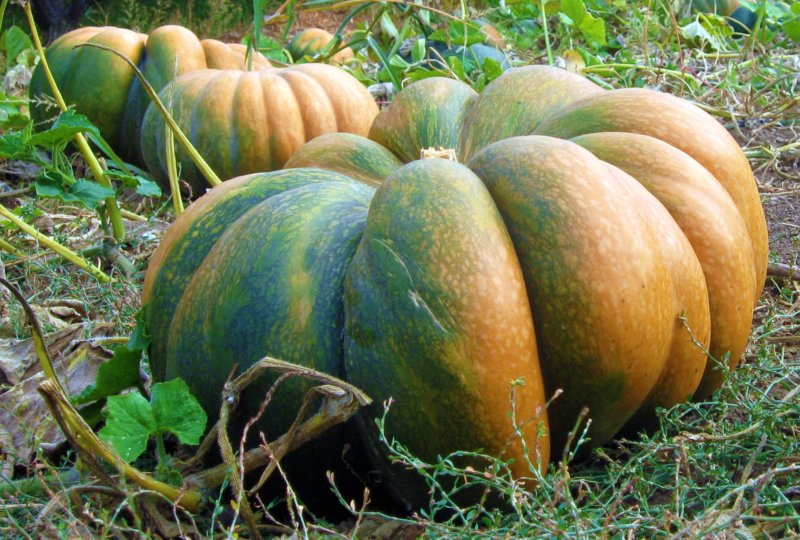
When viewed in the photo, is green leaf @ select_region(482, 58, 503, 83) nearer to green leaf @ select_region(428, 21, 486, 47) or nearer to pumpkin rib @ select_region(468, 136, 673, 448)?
green leaf @ select_region(428, 21, 486, 47)

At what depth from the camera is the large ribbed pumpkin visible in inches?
61.7

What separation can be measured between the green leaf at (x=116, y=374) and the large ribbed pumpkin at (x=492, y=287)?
58 mm

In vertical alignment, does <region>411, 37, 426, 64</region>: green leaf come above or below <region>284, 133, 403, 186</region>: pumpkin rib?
below

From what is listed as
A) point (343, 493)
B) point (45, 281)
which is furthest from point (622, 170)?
point (45, 281)

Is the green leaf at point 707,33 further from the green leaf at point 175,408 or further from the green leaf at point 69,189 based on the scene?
the green leaf at point 175,408

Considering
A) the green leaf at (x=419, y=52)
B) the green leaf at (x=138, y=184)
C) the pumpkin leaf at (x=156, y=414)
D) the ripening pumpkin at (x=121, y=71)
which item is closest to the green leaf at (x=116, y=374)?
the pumpkin leaf at (x=156, y=414)

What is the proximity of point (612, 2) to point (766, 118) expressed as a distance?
230cm

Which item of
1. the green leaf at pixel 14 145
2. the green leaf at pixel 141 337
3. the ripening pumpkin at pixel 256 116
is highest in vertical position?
the green leaf at pixel 14 145

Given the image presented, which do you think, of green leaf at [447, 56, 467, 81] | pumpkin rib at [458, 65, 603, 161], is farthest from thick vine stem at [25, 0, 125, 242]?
green leaf at [447, 56, 467, 81]

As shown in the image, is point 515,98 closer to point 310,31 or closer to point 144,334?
point 144,334

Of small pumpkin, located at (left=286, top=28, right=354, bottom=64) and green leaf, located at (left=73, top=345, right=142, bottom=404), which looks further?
small pumpkin, located at (left=286, top=28, right=354, bottom=64)

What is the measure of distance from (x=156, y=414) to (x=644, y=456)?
34.5 inches

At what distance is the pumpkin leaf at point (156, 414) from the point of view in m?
1.63

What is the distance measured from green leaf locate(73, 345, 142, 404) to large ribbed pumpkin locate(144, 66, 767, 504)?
0.06m
